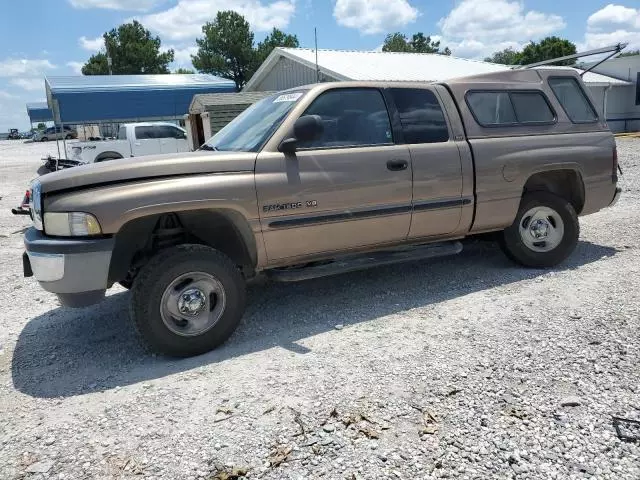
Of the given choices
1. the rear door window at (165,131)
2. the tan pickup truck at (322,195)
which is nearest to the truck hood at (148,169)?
the tan pickup truck at (322,195)

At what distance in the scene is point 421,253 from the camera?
478cm

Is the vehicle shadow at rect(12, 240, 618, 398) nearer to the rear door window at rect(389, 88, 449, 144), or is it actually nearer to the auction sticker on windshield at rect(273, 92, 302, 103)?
the rear door window at rect(389, 88, 449, 144)

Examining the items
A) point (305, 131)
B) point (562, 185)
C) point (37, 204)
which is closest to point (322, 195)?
point (305, 131)

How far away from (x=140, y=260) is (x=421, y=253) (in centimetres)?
247

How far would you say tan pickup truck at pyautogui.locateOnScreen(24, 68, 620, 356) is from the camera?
3.51 metres

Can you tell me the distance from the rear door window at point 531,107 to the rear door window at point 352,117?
159cm

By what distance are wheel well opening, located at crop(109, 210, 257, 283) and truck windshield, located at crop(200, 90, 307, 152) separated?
2.08ft

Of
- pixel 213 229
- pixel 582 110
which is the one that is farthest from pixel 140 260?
pixel 582 110

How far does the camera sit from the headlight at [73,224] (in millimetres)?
3393

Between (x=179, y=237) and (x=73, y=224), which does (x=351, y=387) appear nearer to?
(x=179, y=237)

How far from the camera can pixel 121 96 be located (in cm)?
2031

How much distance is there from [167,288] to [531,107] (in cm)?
402

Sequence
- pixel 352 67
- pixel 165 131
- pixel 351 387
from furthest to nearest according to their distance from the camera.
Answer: pixel 352 67
pixel 165 131
pixel 351 387

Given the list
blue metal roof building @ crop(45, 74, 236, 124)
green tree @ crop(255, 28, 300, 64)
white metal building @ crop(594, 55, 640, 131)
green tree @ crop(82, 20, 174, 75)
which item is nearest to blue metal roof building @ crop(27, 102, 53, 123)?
green tree @ crop(82, 20, 174, 75)
